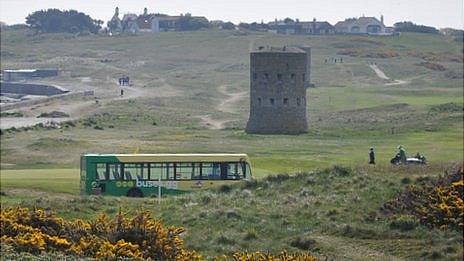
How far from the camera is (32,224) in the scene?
56.4 ft

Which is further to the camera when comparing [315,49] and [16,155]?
[315,49]

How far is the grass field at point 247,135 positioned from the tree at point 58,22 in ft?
45.9

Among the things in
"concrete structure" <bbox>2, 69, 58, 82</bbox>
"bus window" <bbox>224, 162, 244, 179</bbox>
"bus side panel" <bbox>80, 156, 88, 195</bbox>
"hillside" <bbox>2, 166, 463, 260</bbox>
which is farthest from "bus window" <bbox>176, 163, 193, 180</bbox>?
"concrete structure" <bbox>2, 69, 58, 82</bbox>

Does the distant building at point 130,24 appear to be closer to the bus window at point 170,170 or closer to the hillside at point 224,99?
the hillside at point 224,99

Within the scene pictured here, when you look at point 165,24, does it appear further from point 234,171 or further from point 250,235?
point 250,235

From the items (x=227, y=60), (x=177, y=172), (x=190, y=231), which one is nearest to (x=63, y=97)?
(x=227, y=60)

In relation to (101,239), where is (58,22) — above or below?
below

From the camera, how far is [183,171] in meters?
29.3

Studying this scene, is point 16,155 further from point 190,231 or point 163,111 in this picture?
point 163,111

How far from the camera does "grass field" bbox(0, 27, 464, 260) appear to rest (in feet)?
67.1

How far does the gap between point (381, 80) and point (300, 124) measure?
1728 inches

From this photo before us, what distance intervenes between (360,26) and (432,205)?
384ft

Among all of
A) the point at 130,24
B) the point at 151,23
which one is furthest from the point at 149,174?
the point at 130,24

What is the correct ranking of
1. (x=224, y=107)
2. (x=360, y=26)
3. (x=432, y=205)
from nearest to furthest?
(x=432, y=205) < (x=224, y=107) < (x=360, y=26)
